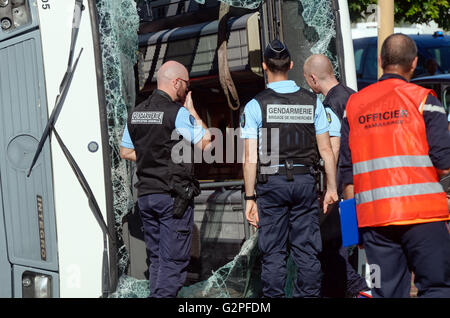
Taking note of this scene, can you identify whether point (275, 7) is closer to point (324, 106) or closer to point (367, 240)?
point (324, 106)

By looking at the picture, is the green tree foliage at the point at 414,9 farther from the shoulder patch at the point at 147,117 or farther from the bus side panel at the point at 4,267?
the bus side panel at the point at 4,267

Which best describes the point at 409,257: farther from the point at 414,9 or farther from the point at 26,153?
the point at 414,9

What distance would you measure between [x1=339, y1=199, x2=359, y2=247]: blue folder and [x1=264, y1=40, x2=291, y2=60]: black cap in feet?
3.27

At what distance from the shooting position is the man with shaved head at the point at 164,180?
3459 millimetres

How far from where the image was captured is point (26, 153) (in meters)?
3.21

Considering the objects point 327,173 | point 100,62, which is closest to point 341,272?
point 327,173

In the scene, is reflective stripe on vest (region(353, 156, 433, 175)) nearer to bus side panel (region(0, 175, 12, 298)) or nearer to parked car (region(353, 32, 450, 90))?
bus side panel (region(0, 175, 12, 298))

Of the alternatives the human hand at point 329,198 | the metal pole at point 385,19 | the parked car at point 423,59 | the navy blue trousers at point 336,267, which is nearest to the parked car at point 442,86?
the parked car at point 423,59

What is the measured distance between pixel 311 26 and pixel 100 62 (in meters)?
1.46

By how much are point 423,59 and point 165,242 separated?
7.38 metres

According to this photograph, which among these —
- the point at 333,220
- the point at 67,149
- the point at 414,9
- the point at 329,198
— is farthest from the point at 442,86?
the point at 67,149

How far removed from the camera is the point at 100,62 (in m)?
3.22

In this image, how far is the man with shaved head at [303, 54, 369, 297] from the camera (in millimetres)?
3762

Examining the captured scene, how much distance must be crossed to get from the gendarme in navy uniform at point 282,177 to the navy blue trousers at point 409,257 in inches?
23.4
